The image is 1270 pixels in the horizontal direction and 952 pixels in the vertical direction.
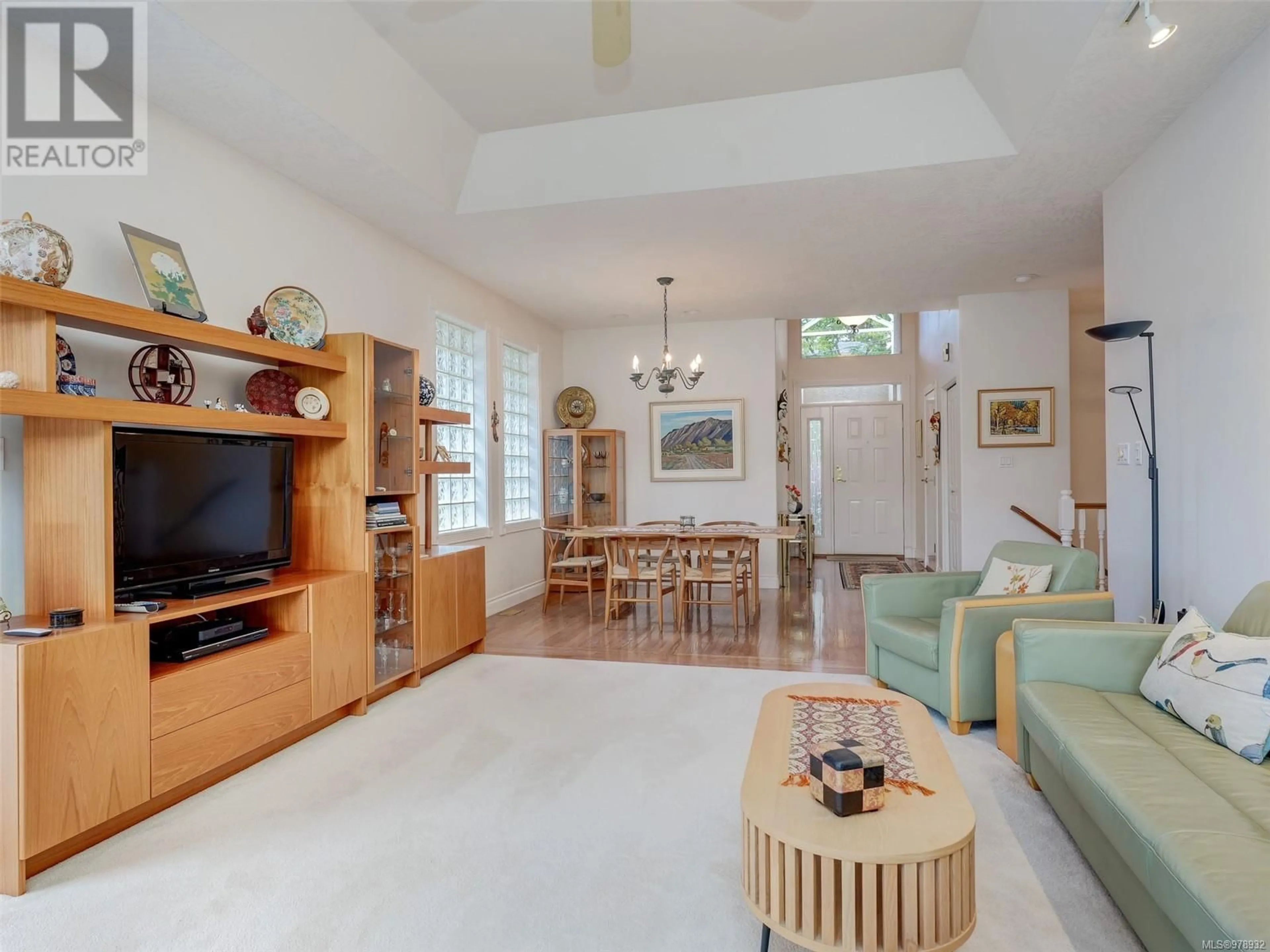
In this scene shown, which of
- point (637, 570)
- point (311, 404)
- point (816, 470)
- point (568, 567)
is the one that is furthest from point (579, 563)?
point (816, 470)

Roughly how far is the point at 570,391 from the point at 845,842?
20.1 feet

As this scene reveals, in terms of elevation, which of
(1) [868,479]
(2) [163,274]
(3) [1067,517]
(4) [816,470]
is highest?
(2) [163,274]

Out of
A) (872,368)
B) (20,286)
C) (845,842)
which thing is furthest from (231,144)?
(872,368)

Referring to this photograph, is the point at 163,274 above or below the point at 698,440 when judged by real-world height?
above

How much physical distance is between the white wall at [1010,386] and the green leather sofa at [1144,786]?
3.80 meters

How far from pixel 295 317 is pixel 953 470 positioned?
6.01 meters

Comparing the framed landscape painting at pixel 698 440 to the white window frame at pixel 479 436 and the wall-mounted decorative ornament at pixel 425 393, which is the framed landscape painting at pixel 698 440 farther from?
the wall-mounted decorative ornament at pixel 425 393

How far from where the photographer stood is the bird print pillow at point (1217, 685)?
1.84 m

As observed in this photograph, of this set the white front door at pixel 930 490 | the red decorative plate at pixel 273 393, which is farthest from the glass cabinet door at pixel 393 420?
the white front door at pixel 930 490

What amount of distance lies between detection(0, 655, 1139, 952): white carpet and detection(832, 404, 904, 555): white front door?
648 cm

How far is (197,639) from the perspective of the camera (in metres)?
2.66

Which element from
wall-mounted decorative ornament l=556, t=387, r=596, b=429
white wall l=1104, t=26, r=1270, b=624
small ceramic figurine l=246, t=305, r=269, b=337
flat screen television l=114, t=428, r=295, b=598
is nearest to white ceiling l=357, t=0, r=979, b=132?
white wall l=1104, t=26, r=1270, b=624

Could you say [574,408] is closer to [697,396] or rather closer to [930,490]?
[697,396]
